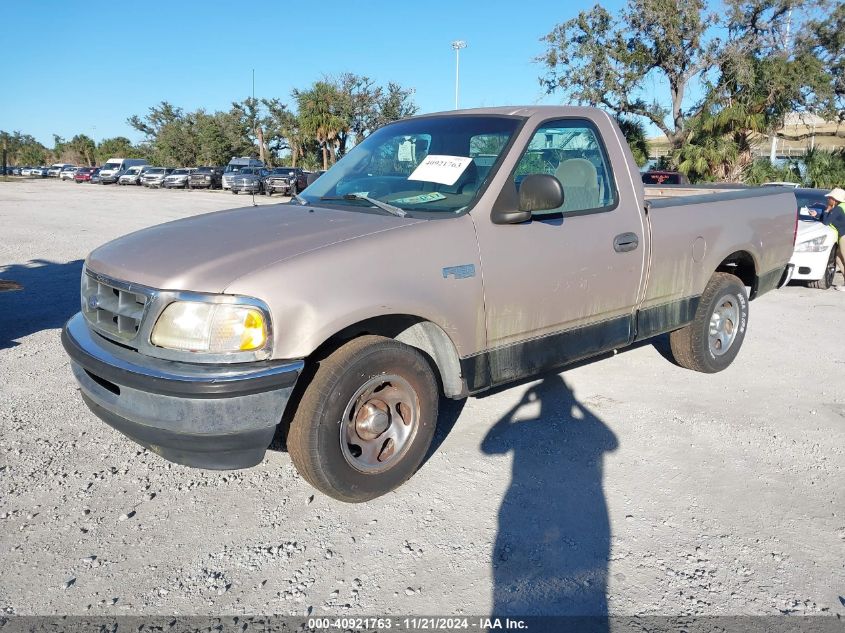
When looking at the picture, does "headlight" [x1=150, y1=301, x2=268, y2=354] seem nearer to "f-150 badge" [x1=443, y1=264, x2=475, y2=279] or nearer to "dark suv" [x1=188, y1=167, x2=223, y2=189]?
"f-150 badge" [x1=443, y1=264, x2=475, y2=279]

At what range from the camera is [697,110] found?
29.0 m

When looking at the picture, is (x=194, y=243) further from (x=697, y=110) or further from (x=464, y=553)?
(x=697, y=110)

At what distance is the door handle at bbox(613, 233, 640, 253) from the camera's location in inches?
167

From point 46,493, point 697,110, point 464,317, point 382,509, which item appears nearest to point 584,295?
point 464,317

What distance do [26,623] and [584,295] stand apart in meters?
3.25

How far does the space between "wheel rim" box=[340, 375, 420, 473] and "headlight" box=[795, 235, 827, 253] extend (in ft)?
27.6

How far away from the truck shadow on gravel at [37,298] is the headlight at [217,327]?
4.07 m

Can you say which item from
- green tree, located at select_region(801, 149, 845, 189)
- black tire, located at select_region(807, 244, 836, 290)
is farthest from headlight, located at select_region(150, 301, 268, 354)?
green tree, located at select_region(801, 149, 845, 189)

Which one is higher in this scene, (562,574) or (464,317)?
(464,317)

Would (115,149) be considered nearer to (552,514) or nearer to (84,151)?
(84,151)

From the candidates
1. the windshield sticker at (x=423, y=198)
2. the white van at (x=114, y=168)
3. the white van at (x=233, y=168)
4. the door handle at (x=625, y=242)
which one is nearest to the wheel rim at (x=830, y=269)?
the door handle at (x=625, y=242)

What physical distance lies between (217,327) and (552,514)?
1.86 m

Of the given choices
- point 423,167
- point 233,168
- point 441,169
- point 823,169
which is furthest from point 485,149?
point 233,168

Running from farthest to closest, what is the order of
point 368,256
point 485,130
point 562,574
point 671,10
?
point 671,10 < point 485,130 < point 368,256 < point 562,574
